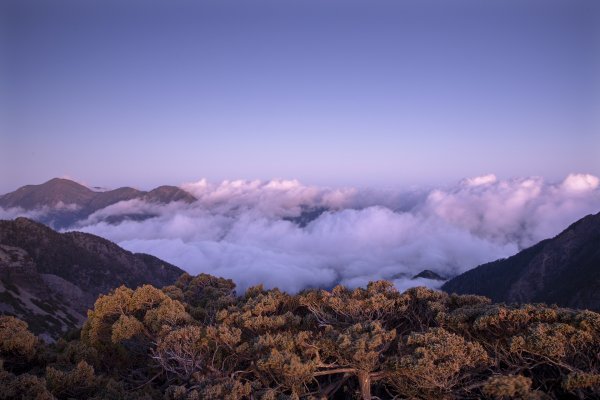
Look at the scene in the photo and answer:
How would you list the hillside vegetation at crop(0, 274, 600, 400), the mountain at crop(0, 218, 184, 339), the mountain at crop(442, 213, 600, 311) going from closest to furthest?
1. the hillside vegetation at crop(0, 274, 600, 400)
2. the mountain at crop(0, 218, 184, 339)
3. the mountain at crop(442, 213, 600, 311)

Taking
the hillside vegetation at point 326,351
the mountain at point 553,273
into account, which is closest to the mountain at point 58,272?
the hillside vegetation at point 326,351

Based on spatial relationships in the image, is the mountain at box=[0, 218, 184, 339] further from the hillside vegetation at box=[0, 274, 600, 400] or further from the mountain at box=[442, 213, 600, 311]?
the mountain at box=[442, 213, 600, 311]

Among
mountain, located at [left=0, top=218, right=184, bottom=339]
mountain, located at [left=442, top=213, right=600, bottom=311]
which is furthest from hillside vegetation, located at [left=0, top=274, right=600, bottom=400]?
mountain, located at [left=442, top=213, right=600, bottom=311]

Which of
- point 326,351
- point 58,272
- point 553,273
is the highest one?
point 326,351

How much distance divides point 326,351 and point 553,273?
13356 centimetres

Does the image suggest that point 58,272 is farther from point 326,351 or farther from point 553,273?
point 553,273

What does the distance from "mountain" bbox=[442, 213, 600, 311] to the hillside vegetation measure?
9257cm

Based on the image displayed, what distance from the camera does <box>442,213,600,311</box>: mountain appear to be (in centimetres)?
9900

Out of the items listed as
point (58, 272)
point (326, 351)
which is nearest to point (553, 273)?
point (326, 351)

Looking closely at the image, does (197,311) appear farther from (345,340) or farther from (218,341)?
(345,340)

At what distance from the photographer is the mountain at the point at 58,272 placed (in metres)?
91.2

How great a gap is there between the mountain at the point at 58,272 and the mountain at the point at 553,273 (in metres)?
114

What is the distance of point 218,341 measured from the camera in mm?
16203

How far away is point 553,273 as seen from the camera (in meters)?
124
